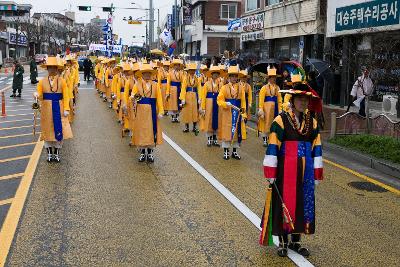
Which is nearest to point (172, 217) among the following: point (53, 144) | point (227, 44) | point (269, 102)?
point (53, 144)

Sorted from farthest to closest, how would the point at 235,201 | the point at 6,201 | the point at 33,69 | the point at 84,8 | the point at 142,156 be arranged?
the point at 84,8, the point at 33,69, the point at 142,156, the point at 235,201, the point at 6,201

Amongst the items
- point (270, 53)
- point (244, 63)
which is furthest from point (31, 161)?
point (270, 53)

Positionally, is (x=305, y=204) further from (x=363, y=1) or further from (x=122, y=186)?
(x=363, y=1)

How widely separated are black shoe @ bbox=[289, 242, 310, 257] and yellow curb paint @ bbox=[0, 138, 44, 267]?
9.45ft

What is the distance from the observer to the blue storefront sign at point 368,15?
17781mm

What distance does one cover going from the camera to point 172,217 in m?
6.95

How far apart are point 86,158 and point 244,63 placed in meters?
18.5

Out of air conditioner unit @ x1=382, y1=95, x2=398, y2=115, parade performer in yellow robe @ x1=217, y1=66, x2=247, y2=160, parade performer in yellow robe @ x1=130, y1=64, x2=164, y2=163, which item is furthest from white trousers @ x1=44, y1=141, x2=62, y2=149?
air conditioner unit @ x1=382, y1=95, x2=398, y2=115

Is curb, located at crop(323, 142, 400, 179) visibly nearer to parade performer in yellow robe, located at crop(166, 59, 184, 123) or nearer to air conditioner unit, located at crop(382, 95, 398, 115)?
parade performer in yellow robe, located at crop(166, 59, 184, 123)

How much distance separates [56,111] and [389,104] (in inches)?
472

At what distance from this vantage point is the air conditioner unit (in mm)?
18108

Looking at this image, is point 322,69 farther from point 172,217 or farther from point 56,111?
point 172,217

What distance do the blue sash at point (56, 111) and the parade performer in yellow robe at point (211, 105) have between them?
11.0ft

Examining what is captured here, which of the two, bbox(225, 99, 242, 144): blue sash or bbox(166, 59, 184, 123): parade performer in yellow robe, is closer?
bbox(225, 99, 242, 144): blue sash
